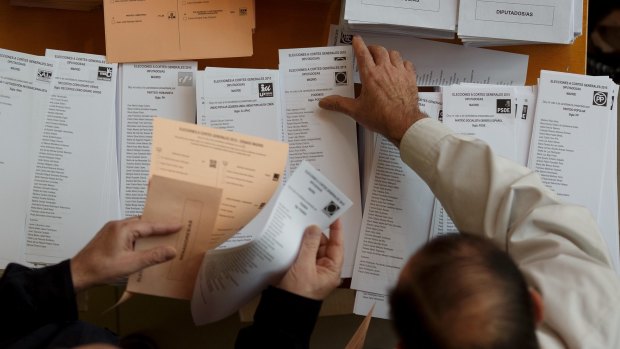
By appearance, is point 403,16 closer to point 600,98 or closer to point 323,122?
point 323,122

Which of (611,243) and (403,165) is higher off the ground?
(403,165)

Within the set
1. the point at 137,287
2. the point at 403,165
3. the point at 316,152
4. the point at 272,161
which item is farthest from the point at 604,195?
the point at 137,287

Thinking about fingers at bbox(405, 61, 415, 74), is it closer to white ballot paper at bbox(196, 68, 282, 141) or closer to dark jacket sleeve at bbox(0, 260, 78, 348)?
white ballot paper at bbox(196, 68, 282, 141)

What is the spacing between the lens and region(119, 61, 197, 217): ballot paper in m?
1.04

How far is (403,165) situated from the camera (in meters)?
1.04

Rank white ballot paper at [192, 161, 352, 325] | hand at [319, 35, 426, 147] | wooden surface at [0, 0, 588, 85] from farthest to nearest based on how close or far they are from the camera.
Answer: wooden surface at [0, 0, 588, 85] → hand at [319, 35, 426, 147] → white ballot paper at [192, 161, 352, 325]

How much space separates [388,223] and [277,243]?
32 cm

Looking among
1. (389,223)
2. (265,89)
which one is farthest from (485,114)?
(265,89)

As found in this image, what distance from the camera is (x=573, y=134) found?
1.06m

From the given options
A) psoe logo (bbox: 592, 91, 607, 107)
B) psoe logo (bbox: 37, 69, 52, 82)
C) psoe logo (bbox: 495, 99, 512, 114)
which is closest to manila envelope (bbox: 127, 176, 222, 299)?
psoe logo (bbox: 37, 69, 52, 82)

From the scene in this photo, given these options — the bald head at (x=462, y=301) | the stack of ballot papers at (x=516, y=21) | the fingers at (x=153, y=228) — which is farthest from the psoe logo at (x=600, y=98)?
the fingers at (x=153, y=228)

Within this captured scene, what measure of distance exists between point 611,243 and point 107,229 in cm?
85

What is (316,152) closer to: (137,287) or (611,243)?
(137,287)

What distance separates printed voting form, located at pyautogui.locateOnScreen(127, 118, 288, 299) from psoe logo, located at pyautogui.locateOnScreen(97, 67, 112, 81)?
13.7 inches
